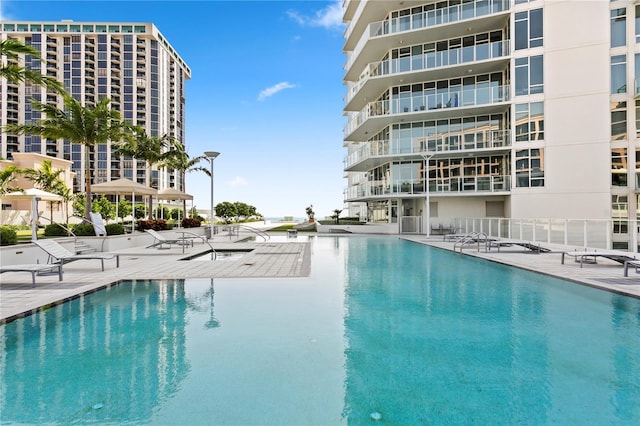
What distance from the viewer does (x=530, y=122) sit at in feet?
74.2

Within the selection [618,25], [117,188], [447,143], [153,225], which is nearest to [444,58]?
[447,143]

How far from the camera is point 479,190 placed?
965 inches

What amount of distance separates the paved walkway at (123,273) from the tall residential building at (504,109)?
45.9ft

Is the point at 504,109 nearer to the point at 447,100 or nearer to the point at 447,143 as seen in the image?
the point at 447,100

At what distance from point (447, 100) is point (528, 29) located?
21.0 feet

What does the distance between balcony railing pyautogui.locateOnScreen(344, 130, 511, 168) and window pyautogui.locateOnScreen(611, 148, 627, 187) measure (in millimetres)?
5949

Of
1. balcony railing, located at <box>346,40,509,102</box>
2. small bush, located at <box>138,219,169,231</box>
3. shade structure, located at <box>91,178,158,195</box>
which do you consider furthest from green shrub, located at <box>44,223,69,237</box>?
balcony railing, located at <box>346,40,509,102</box>

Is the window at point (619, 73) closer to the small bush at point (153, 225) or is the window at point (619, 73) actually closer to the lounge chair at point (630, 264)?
the lounge chair at point (630, 264)

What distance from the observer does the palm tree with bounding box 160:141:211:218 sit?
27.3 metres

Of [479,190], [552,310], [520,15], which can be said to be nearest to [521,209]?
[479,190]

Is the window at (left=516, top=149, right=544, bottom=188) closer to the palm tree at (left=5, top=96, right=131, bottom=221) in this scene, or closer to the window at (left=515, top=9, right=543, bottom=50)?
the window at (left=515, top=9, right=543, bottom=50)

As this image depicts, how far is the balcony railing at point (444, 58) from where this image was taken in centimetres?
2334

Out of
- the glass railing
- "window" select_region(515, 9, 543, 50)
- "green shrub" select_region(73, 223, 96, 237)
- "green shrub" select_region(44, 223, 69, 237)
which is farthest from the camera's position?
the glass railing

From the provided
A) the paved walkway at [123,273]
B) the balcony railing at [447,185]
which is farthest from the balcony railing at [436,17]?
the paved walkway at [123,273]
